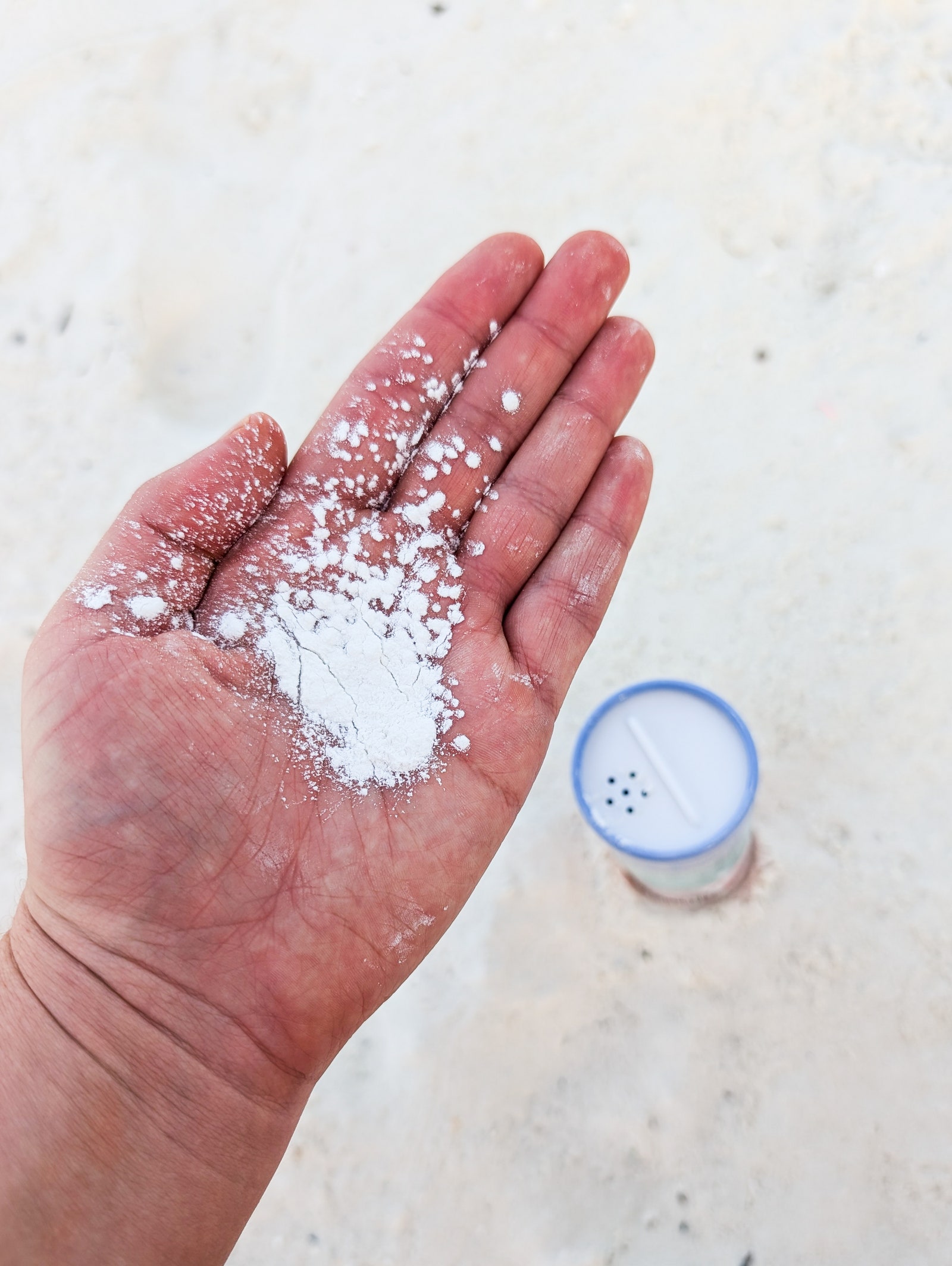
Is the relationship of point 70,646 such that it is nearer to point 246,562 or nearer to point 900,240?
point 246,562

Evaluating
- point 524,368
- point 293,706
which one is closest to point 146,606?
point 293,706

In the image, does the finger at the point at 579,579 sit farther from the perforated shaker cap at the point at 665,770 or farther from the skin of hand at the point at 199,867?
the perforated shaker cap at the point at 665,770

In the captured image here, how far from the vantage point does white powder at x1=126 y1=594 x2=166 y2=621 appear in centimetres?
136

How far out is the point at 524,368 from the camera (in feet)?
5.59

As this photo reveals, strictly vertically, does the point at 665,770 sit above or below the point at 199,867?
above

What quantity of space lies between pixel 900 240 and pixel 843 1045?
168cm

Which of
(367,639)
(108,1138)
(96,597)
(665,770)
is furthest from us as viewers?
(665,770)

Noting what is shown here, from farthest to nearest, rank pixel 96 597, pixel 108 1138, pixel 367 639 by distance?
pixel 367 639 < pixel 96 597 < pixel 108 1138

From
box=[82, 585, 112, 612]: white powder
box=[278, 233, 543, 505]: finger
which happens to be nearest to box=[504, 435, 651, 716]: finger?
box=[278, 233, 543, 505]: finger

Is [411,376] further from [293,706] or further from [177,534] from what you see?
[293,706]

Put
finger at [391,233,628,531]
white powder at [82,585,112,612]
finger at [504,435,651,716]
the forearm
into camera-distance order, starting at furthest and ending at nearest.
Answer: finger at [391,233,628,531]
finger at [504,435,651,716]
white powder at [82,585,112,612]
the forearm

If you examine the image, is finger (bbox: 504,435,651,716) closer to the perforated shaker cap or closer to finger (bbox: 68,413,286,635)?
the perforated shaker cap

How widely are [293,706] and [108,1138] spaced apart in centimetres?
60

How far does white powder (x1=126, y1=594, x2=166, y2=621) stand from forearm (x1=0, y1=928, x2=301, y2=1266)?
466 mm
